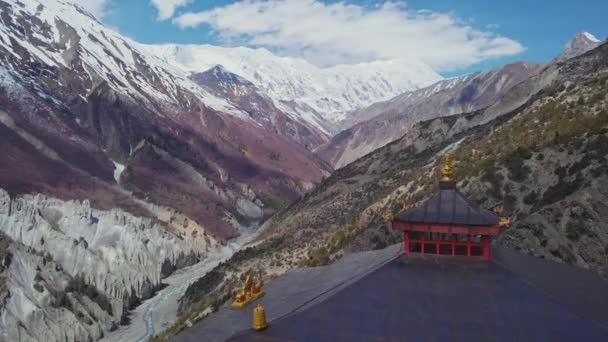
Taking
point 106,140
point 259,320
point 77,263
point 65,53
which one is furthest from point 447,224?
point 65,53

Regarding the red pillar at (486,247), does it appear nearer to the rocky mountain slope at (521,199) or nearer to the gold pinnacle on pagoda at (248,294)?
the gold pinnacle on pagoda at (248,294)

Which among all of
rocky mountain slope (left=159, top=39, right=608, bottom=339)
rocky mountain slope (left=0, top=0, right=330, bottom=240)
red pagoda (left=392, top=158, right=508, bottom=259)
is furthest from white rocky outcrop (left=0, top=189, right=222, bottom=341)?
red pagoda (left=392, top=158, right=508, bottom=259)

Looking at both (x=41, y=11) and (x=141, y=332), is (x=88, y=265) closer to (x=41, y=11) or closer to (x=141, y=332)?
(x=141, y=332)

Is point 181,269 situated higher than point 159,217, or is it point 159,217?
point 159,217

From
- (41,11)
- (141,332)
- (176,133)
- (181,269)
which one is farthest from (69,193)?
(41,11)

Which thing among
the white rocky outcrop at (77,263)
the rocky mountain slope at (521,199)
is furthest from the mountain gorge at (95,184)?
the rocky mountain slope at (521,199)

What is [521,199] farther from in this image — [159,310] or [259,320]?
[159,310]

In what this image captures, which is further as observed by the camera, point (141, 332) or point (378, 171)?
point (378, 171)

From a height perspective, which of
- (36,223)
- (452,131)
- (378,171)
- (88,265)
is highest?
(452,131)
